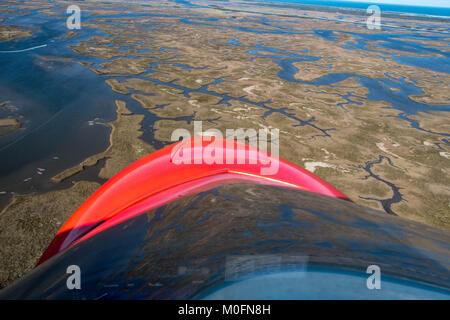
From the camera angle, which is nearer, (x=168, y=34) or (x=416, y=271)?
(x=416, y=271)

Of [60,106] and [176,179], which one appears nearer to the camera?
[176,179]

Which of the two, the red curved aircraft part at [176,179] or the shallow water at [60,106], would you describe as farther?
the shallow water at [60,106]

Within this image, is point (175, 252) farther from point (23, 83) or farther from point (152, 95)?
point (23, 83)

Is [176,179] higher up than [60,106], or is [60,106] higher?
[60,106]

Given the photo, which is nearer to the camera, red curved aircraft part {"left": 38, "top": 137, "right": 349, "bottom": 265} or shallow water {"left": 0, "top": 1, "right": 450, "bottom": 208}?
red curved aircraft part {"left": 38, "top": 137, "right": 349, "bottom": 265}

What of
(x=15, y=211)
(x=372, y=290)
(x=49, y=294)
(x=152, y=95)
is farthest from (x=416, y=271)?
(x=152, y=95)

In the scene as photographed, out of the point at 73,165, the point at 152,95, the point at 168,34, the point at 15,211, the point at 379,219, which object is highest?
the point at 168,34

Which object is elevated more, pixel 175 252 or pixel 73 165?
pixel 175 252

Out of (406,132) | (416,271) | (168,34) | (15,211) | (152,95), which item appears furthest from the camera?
(168,34)
